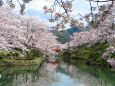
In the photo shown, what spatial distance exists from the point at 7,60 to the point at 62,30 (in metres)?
14.2

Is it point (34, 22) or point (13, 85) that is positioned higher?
point (34, 22)

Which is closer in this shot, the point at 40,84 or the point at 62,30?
the point at 62,30

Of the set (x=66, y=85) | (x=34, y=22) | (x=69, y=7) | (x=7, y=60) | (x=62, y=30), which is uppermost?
(x=34, y=22)

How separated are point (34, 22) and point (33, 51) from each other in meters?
4.16

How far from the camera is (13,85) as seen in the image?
998 cm

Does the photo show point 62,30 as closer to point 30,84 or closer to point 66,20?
point 66,20

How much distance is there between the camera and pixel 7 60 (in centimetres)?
1591

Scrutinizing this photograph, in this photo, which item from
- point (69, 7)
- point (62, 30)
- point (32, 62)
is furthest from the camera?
point (32, 62)

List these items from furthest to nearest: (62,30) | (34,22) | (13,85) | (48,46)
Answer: (48,46) → (34,22) → (13,85) → (62,30)

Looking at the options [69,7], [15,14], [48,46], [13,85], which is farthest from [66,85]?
[48,46]

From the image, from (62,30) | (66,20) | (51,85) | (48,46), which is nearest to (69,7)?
(66,20)

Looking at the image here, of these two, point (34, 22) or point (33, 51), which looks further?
point (33, 51)

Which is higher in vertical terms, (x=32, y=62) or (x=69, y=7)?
(x=69, y=7)

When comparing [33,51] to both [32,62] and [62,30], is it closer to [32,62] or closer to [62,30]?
[32,62]
